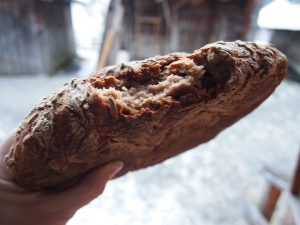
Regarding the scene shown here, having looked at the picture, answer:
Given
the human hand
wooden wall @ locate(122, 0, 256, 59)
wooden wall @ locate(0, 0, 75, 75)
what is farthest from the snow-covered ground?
wooden wall @ locate(122, 0, 256, 59)

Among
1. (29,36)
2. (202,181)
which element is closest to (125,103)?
(202,181)

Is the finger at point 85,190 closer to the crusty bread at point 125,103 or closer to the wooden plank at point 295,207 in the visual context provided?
the crusty bread at point 125,103

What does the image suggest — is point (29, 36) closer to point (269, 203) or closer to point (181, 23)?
point (181, 23)

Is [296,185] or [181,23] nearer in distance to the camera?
[296,185]

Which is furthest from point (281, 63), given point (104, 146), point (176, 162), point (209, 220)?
point (176, 162)

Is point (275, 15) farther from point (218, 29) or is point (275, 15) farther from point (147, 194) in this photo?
point (147, 194)

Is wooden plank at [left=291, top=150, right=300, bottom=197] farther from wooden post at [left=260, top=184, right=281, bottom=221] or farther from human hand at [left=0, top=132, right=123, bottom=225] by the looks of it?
human hand at [left=0, top=132, right=123, bottom=225]

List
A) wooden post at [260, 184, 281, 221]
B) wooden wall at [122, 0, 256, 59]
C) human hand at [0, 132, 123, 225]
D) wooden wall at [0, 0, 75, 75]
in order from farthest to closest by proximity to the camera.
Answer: wooden wall at [122, 0, 256, 59] < wooden wall at [0, 0, 75, 75] < wooden post at [260, 184, 281, 221] < human hand at [0, 132, 123, 225]
